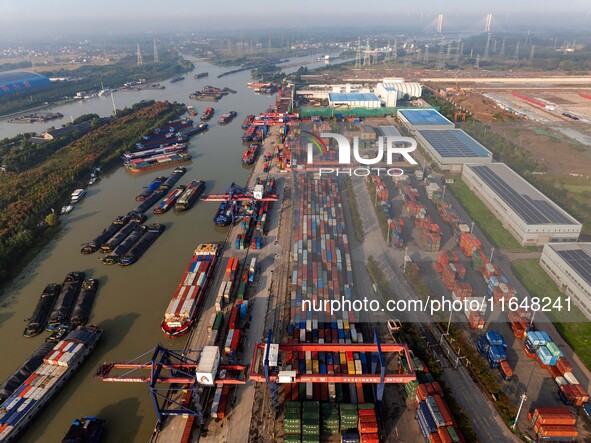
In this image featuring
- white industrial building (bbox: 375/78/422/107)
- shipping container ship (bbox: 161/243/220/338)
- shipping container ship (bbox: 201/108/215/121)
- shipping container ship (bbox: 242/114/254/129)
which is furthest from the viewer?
white industrial building (bbox: 375/78/422/107)

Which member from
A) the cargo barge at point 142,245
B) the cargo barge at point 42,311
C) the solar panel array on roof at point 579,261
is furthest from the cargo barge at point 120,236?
the solar panel array on roof at point 579,261

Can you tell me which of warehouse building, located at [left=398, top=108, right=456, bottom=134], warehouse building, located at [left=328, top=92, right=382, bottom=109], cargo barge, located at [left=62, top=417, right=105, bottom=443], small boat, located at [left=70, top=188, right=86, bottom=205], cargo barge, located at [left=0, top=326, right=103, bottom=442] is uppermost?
warehouse building, located at [left=328, top=92, right=382, bottom=109]

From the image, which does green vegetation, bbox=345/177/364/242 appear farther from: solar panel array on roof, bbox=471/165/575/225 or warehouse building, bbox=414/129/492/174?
solar panel array on roof, bbox=471/165/575/225

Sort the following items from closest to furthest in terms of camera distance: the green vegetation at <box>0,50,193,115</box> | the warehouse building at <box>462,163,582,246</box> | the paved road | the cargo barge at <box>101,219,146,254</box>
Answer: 1. the paved road
2. the warehouse building at <box>462,163,582,246</box>
3. the cargo barge at <box>101,219,146,254</box>
4. the green vegetation at <box>0,50,193,115</box>

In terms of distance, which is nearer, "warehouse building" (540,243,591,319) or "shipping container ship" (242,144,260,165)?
"warehouse building" (540,243,591,319)

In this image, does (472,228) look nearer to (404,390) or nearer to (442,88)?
(404,390)

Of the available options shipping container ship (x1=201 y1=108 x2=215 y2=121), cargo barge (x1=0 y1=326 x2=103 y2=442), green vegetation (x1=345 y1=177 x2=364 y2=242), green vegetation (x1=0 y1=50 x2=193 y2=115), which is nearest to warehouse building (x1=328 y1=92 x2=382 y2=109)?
shipping container ship (x1=201 y1=108 x2=215 y2=121)

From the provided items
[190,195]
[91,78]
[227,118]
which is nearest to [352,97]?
[227,118]

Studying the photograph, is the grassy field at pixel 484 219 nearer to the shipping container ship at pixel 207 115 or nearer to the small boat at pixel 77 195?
the small boat at pixel 77 195

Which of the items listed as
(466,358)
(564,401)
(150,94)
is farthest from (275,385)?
(150,94)
